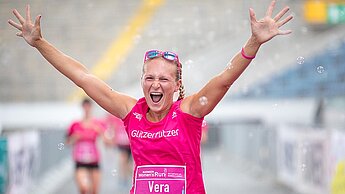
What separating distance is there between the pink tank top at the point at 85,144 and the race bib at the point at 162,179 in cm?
619

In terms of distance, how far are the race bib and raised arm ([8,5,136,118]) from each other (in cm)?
37

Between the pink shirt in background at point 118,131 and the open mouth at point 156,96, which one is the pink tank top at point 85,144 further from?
the open mouth at point 156,96

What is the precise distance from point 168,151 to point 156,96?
290 millimetres

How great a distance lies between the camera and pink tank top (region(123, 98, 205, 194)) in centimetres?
393

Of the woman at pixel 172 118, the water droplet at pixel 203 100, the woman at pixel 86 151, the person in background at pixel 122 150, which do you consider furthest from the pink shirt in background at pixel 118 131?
the water droplet at pixel 203 100

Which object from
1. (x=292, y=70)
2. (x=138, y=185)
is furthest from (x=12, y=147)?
(x=292, y=70)

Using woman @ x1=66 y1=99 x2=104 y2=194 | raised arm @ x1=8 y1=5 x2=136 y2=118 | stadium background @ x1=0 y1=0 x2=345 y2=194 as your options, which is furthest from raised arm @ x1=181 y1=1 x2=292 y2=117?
stadium background @ x1=0 y1=0 x2=345 y2=194

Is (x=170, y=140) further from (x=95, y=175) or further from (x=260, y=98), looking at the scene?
(x=260, y=98)

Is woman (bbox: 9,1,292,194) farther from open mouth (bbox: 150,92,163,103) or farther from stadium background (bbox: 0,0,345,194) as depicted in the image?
stadium background (bbox: 0,0,345,194)

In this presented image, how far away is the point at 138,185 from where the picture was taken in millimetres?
4004

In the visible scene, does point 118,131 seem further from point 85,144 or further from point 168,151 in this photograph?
point 168,151

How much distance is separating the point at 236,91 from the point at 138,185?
1491 centimetres

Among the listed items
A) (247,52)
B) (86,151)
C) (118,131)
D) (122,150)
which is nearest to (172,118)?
(247,52)

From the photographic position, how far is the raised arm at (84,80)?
421cm
